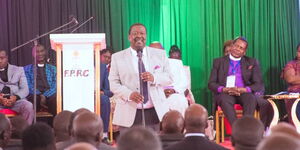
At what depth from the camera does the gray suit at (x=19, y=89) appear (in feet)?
24.5

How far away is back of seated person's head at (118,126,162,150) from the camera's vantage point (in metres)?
2.25

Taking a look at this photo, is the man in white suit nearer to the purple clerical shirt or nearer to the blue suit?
the blue suit

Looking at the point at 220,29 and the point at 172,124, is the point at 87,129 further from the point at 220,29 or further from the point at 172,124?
the point at 220,29

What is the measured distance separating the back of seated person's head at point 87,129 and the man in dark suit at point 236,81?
4.12 meters

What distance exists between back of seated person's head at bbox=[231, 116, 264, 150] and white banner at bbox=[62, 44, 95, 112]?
101 inches

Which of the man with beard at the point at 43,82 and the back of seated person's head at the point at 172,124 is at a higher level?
the man with beard at the point at 43,82

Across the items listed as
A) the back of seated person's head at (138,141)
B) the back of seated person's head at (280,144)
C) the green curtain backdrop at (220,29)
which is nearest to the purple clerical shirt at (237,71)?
the green curtain backdrop at (220,29)

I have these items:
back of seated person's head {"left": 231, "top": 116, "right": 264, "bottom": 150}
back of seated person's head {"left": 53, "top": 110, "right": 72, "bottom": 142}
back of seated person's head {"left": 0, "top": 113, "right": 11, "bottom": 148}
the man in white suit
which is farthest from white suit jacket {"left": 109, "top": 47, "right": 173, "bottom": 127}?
back of seated person's head {"left": 231, "top": 116, "right": 264, "bottom": 150}

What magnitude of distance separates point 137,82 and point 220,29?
15.6 feet

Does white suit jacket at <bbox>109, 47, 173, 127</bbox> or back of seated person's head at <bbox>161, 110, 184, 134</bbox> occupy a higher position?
white suit jacket at <bbox>109, 47, 173, 127</bbox>

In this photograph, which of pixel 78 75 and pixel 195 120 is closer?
pixel 195 120

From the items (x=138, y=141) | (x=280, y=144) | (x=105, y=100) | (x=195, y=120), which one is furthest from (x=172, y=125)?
(x=105, y=100)

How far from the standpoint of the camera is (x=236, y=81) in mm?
7645

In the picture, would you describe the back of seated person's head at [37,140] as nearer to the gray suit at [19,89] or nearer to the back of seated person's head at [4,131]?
the back of seated person's head at [4,131]
